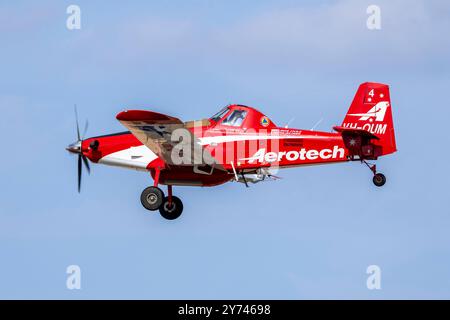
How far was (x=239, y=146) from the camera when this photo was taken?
38625mm

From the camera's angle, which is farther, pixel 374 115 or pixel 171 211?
pixel 171 211

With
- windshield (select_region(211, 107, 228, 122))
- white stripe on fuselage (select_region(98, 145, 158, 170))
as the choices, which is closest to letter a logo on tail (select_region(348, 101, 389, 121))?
windshield (select_region(211, 107, 228, 122))

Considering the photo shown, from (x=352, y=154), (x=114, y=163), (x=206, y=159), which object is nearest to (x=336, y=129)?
(x=352, y=154)

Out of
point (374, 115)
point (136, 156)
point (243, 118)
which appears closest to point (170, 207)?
point (136, 156)

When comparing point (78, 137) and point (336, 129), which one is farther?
point (78, 137)

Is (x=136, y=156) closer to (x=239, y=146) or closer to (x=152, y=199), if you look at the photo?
(x=152, y=199)

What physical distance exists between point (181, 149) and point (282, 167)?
2.85m

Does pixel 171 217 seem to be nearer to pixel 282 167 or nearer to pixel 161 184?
pixel 161 184

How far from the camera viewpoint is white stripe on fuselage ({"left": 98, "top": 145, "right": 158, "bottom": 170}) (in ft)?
129

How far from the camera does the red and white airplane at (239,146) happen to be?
1508 inches

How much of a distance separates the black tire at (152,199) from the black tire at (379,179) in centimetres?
582

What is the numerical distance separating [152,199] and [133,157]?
163cm

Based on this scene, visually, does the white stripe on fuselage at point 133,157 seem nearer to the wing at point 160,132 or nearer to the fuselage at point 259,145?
the fuselage at point 259,145

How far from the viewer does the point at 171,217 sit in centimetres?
3966
